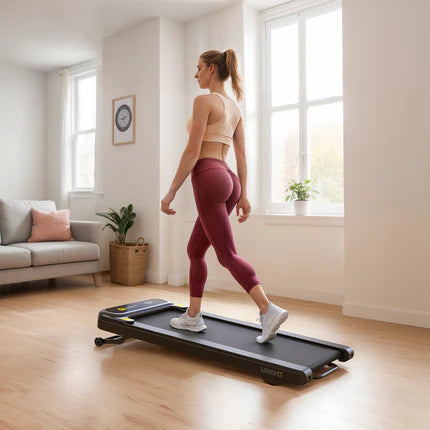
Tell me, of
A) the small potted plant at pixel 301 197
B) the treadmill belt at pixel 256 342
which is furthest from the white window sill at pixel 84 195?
the treadmill belt at pixel 256 342

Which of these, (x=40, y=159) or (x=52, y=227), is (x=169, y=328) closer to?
(x=52, y=227)

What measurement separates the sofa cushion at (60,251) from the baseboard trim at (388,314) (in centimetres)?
243

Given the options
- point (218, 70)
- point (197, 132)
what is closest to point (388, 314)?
point (197, 132)

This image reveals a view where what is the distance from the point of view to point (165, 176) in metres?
4.83

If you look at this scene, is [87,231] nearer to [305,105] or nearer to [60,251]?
[60,251]

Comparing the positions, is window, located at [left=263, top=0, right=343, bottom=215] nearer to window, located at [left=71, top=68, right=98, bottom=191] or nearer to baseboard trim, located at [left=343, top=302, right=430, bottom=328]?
baseboard trim, located at [left=343, top=302, right=430, bottom=328]

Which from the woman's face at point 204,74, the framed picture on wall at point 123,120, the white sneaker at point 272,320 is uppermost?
the framed picture on wall at point 123,120

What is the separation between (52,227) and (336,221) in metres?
2.73

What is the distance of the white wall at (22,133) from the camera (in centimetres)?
629

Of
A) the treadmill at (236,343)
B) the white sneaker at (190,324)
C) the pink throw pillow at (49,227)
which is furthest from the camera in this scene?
the pink throw pillow at (49,227)

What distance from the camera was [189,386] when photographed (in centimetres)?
211

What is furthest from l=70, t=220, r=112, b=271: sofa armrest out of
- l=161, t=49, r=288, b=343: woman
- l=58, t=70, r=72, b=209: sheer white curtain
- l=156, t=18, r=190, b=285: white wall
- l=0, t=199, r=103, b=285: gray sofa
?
l=161, t=49, r=288, b=343: woman

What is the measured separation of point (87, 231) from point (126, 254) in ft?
1.50

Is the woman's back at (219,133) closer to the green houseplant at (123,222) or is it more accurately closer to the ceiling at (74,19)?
the ceiling at (74,19)
